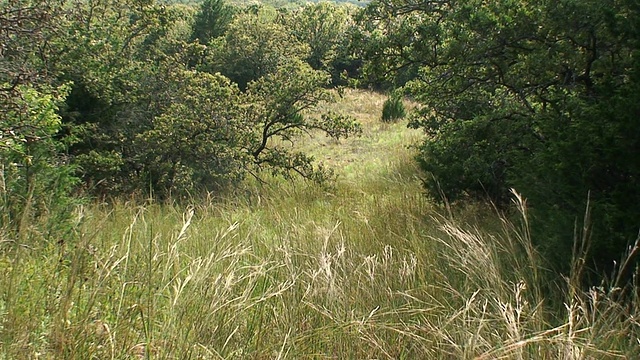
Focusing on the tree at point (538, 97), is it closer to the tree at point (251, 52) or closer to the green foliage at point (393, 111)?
the green foliage at point (393, 111)

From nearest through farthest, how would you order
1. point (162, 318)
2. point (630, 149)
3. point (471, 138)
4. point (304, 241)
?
1. point (162, 318)
2. point (630, 149)
3. point (304, 241)
4. point (471, 138)

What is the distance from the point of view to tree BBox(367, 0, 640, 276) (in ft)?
9.84

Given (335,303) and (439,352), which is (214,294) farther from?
(439,352)

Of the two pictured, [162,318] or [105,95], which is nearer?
[162,318]

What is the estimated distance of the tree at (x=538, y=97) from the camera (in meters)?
3.00

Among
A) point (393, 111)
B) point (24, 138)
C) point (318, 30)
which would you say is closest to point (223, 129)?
point (24, 138)

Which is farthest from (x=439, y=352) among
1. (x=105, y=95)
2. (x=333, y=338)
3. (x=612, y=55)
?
(x=105, y=95)

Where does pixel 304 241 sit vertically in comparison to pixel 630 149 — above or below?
below

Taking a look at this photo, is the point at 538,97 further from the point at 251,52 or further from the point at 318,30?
the point at 318,30

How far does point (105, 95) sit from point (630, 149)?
833 centimetres

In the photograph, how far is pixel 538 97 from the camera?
17.1 ft

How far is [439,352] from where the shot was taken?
222cm

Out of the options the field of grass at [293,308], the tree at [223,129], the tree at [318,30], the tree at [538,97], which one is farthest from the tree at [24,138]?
the tree at [318,30]

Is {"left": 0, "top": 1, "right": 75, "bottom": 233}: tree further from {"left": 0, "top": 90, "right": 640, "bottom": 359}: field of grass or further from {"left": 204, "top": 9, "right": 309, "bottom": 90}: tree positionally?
{"left": 204, "top": 9, "right": 309, "bottom": 90}: tree
